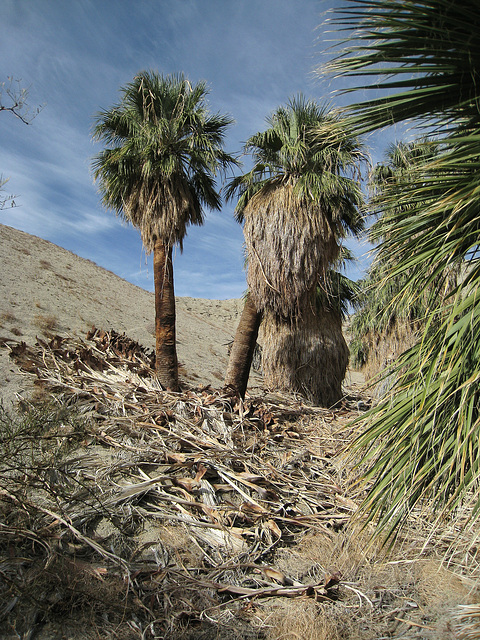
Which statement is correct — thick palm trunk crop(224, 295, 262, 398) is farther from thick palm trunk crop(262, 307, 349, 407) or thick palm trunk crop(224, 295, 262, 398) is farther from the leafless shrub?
the leafless shrub

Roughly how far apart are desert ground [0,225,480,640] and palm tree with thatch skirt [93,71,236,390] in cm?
197

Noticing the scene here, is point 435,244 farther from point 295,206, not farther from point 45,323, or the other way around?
point 45,323

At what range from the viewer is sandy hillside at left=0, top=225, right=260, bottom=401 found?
12.3 m

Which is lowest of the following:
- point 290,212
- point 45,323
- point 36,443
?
point 36,443

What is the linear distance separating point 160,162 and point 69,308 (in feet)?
29.3

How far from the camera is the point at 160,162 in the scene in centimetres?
898

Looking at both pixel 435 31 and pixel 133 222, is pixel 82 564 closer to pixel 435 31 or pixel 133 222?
pixel 435 31

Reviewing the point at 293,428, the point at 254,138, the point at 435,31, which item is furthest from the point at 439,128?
the point at 254,138

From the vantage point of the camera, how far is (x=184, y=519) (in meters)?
5.18

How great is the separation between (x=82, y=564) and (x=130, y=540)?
830 mm

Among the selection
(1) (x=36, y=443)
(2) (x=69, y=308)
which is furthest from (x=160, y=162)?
(2) (x=69, y=308)

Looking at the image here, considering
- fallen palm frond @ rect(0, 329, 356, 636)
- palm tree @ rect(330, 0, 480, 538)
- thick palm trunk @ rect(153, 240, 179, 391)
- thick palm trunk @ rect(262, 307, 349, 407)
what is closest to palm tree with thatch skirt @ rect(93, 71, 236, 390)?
thick palm trunk @ rect(153, 240, 179, 391)

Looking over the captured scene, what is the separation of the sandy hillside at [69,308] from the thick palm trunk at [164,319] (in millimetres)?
2717

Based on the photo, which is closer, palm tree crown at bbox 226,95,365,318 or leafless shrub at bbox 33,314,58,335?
palm tree crown at bbox 226,95,365,318
